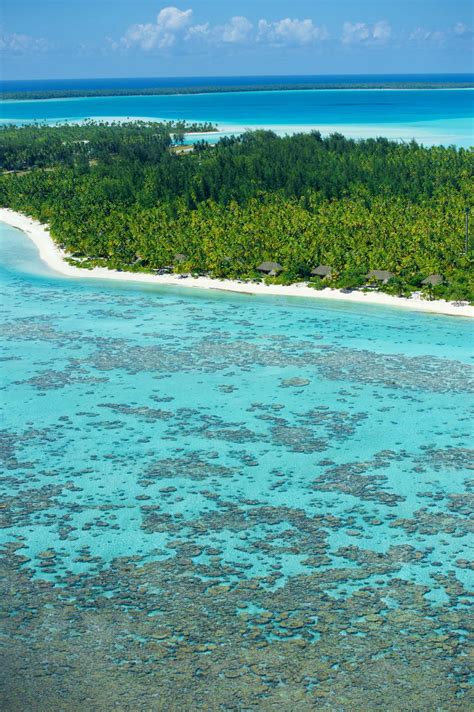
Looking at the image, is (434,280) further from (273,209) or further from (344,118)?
(344,118)

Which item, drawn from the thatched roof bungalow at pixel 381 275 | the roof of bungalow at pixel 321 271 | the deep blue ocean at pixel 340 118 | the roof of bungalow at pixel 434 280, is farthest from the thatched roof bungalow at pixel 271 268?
the deep blue ocean at pixel 340 118

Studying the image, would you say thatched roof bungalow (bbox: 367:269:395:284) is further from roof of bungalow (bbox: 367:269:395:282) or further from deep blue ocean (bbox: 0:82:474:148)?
deep blue ocean (bbox: 0:82:474:148)

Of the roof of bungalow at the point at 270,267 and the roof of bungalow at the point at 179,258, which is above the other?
the roof of bungalow at the point at 270,267

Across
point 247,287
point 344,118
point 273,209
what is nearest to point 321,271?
point 247,287

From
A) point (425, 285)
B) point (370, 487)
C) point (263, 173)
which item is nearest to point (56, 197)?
point (263, 173)

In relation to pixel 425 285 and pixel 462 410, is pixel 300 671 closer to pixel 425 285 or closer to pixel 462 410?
pixel 462 410

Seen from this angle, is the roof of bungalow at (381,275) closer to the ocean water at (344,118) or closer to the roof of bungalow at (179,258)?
the roof of bungalow at (179,258)
